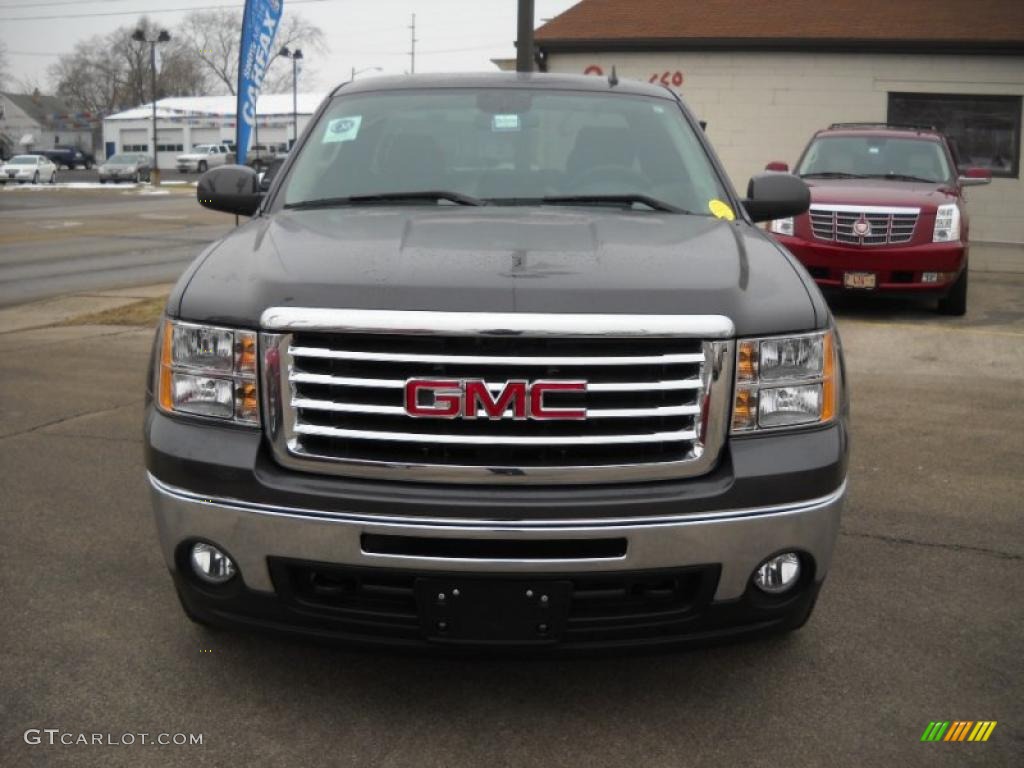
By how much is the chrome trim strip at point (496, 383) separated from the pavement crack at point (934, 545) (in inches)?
83.4

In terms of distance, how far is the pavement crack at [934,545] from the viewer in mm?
4516

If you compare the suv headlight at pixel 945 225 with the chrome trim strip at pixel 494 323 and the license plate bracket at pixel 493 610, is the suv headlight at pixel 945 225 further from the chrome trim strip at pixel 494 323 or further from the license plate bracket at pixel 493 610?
the license plate bracket at pixel 493 610

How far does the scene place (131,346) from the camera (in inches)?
372

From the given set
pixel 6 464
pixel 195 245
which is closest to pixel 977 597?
pixel 6 464

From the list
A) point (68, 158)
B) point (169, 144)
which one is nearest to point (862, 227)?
point (68, 158)

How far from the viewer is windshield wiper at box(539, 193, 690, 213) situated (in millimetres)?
4109

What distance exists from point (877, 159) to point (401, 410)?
34.0 ft

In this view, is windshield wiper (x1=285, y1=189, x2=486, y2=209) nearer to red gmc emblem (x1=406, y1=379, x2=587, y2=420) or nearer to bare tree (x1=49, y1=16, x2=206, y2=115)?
red gmc emblem (x1=406, y1=379, x2=587, y2=420)

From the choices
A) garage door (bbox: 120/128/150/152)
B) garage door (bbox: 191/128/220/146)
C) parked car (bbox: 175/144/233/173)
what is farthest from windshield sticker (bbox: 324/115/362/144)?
garage door (bbox: 120/128/150/152)

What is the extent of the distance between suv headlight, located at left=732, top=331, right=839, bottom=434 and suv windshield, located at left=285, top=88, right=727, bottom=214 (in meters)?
1.13

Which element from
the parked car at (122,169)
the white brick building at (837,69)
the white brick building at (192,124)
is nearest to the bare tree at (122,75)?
the white brick building at (192,124)

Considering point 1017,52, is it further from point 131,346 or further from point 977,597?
point 977,597

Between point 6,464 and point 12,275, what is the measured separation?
11.7 m

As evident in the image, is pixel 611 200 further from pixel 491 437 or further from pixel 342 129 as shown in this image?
pixel 491 437
